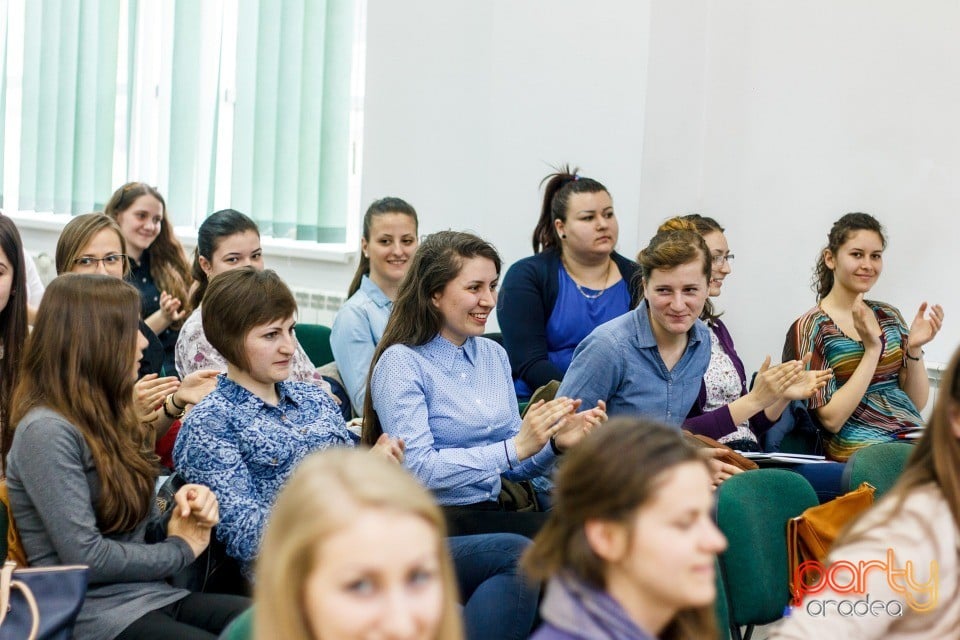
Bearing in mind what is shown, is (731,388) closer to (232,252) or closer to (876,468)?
(876,468)

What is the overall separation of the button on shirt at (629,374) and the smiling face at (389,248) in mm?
1096

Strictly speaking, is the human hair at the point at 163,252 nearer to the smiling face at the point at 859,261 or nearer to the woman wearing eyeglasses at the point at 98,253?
the woman wearing eyeglasses at the point at 98,253

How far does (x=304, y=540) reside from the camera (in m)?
1.23

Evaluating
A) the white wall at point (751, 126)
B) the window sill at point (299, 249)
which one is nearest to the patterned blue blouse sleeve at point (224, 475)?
the white wall at point (751, 126)

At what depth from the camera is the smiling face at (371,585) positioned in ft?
→ 3.97

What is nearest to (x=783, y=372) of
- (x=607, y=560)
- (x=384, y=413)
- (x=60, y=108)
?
(x=384, y=413)

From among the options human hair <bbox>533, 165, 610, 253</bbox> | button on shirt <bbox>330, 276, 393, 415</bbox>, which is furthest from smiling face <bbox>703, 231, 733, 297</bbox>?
button on shirt <bbox>330, 276, 393, 415</bbox>

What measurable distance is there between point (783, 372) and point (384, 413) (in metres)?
1.16

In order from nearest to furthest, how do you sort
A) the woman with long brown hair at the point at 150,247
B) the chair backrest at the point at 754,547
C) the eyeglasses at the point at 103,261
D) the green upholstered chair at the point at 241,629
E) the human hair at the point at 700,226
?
the green upholstered chair at the point at 241,629 → the chair backrest at the point at 754,547 → the eyeglasses at the point at 103,261 → the human hair at the point at 700,226 → the woman with long brown hair at the point at 150,247

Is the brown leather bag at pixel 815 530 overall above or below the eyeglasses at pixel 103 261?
below

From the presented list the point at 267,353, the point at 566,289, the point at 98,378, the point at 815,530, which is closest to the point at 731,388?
the point at 566,289

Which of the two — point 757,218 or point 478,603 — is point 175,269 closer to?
point 757,218

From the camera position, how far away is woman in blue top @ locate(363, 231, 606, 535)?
9.03 ft

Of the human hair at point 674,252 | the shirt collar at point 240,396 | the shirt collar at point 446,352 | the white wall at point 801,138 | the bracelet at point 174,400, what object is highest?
the white wall at point 801,138
